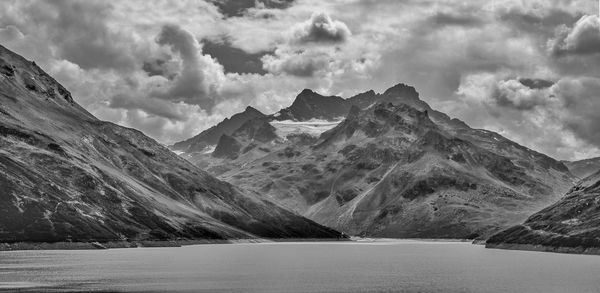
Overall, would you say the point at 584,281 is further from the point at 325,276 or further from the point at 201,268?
the point at 201,268

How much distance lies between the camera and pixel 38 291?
114 meters

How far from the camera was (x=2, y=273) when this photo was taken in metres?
152

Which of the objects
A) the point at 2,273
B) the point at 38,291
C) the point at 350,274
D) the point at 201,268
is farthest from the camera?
the point at 201,268

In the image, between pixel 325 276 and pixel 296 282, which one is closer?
pixel 296 282

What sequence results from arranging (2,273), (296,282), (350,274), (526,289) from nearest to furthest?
(526,289)
(296,282)
(2,273)
(350,274)

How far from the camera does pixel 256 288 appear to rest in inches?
4897

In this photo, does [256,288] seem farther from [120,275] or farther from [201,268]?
[201,268]

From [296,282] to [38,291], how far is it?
49.1 metres

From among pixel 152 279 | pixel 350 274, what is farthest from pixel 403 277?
pixel 152 279

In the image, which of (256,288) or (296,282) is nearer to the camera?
(256,288)

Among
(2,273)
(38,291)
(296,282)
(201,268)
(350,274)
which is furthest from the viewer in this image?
(201,268)

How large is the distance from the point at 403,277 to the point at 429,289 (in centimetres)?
2939

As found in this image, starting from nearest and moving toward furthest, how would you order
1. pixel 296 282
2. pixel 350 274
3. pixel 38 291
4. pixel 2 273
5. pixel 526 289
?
pixel 38 291
pixel 526 289
pixel 296 282
pixel 2 273
pixel 350 274

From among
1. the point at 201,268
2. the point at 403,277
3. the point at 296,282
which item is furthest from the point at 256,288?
the point at 201,268
